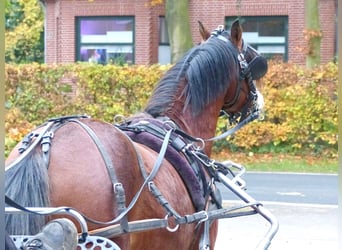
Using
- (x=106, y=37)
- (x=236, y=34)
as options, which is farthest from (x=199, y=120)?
(x=106, y=37)

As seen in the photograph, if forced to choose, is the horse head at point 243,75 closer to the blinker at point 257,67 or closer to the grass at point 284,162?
the blinker at point 257,67

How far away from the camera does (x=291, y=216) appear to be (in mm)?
10750

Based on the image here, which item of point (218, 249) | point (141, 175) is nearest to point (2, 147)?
point (141, 175)

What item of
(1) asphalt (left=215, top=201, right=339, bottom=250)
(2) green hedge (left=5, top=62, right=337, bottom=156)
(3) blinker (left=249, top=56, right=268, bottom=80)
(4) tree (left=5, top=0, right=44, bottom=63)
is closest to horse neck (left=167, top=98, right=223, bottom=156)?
(3) blinker (left=249, top=56, right=268, bottom=80)

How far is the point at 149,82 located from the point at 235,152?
2.95 m

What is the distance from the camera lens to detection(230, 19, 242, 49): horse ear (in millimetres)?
5324

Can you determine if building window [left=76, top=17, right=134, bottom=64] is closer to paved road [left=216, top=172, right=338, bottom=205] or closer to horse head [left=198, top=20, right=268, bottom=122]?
paved road [left=216, top=172, right=338, bottom=205]

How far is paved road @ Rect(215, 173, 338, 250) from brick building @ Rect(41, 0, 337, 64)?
36.0ft

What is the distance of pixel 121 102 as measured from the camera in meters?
18.3

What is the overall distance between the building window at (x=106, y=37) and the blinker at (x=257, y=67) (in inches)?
863

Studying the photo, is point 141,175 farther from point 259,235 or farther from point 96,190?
point 259,235

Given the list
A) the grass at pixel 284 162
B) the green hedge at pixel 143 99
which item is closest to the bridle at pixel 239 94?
the grass at pixel 284 162

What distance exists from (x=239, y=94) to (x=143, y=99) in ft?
41.8

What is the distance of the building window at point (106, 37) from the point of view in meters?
27.5
